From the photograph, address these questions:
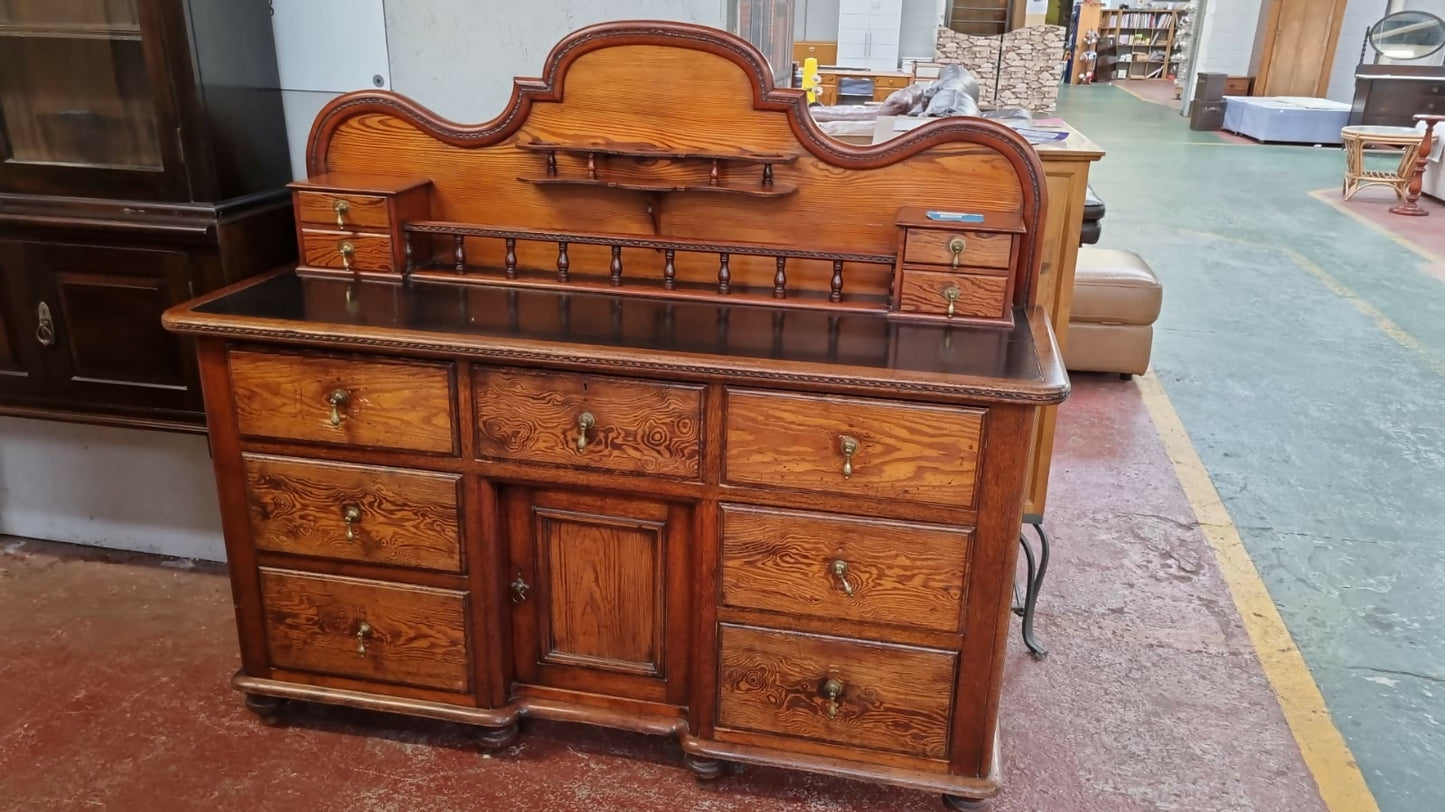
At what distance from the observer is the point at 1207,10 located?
13.4 meters

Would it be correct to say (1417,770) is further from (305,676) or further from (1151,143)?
(1151,143)

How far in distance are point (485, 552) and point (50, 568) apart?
159 cm

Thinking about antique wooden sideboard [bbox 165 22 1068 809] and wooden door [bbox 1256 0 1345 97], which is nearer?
antique wooden sideboard [bbox 165 22 1068 809]

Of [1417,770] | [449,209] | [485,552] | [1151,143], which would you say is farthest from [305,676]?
[1151,143]

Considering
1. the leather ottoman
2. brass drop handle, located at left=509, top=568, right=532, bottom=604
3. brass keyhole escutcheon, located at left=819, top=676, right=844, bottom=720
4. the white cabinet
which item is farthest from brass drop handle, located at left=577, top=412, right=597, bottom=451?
the white cabinet

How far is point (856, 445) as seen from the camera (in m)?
1.71

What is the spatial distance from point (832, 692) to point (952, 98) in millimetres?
2205

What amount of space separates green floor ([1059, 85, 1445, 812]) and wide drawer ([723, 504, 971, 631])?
3.46ft

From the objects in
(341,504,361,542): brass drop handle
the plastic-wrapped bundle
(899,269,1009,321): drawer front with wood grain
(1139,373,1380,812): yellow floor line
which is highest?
the plastic-wrapped bundle

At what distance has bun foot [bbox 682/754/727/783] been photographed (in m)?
1.99

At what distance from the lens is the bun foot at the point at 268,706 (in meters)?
2.16

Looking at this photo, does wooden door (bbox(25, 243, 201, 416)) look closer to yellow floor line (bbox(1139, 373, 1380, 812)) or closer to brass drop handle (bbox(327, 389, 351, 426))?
brass drop handle (bbox(327, 389, 351, 426))

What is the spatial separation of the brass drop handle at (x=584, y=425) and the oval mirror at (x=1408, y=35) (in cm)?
1317

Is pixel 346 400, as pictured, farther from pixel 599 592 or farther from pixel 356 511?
pixel 599 592
